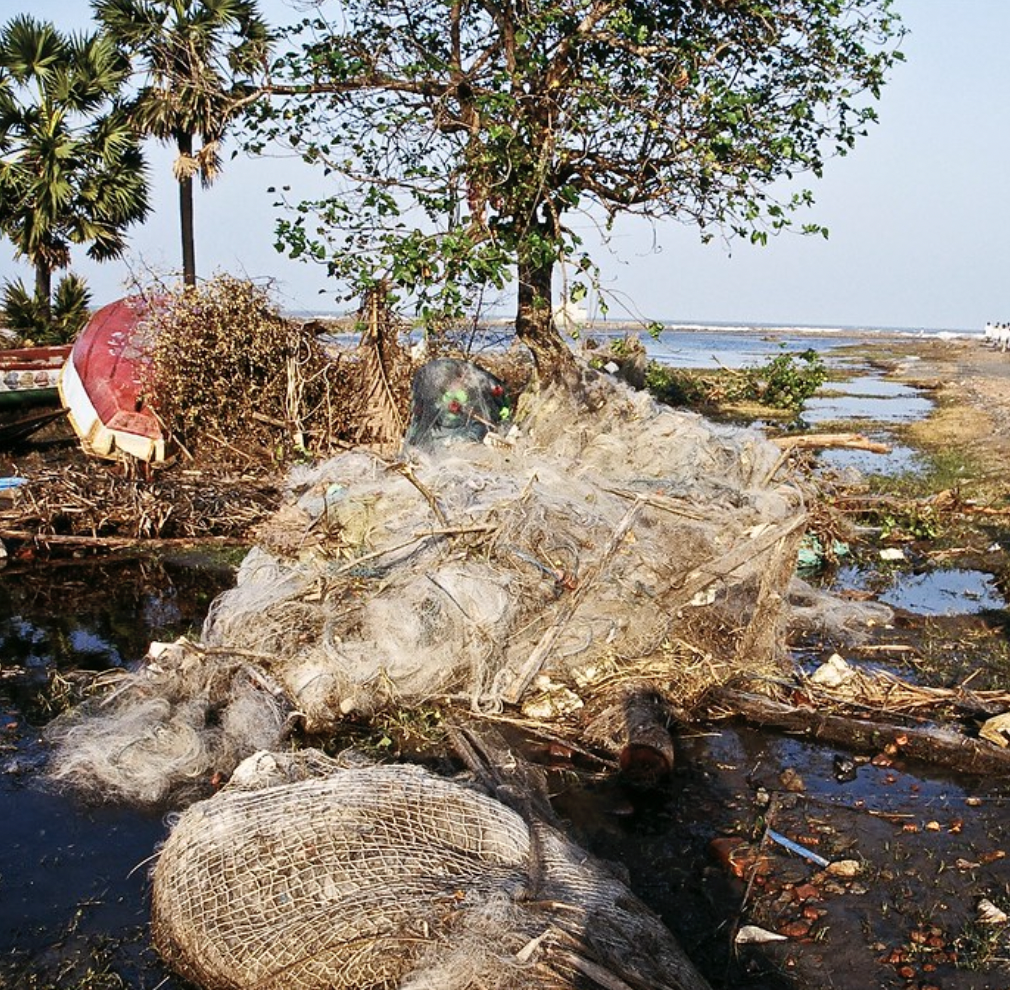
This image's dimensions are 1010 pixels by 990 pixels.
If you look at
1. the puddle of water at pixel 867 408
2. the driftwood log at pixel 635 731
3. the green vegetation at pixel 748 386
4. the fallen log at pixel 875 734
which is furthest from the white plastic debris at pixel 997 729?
the puddle of water at pixel 867 408

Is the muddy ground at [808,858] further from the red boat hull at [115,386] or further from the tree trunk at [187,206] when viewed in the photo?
the tree trunk at [187,206]

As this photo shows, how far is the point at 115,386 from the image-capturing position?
11.5 metres

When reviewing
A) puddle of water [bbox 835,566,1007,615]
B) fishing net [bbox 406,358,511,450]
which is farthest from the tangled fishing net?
fishing net [bbox 406,358,511,450]

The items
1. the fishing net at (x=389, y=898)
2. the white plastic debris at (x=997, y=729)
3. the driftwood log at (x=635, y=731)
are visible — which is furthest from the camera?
the white plastic debris at (x=997, y=729)

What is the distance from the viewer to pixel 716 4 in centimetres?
838

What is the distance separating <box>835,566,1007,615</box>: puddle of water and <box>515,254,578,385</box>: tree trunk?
316cm

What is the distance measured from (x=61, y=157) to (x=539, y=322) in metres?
12.0

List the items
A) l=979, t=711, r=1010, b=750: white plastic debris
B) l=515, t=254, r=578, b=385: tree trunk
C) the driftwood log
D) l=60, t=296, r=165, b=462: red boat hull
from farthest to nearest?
l=60, t=296, r=165, b=462: red boat hull < l=515, t=254, r=578, b=385: tree trunk < l=979, t=711, r=1010, b=750: white plastic debris < the driftwood log

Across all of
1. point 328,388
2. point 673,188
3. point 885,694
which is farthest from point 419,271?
point 885,694

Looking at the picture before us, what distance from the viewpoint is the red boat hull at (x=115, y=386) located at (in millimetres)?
11141

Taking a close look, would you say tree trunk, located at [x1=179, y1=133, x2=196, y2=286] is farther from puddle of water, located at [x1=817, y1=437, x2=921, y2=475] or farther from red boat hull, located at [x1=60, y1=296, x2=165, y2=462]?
puddle of water, located at [x1=817, y1=437, x2=921, y2=475]

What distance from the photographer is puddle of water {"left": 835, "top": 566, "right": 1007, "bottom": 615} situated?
7.04 metres

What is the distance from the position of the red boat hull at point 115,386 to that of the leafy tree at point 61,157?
5027 millimetres

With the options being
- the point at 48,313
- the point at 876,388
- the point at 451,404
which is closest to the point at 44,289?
the point at 48,313
